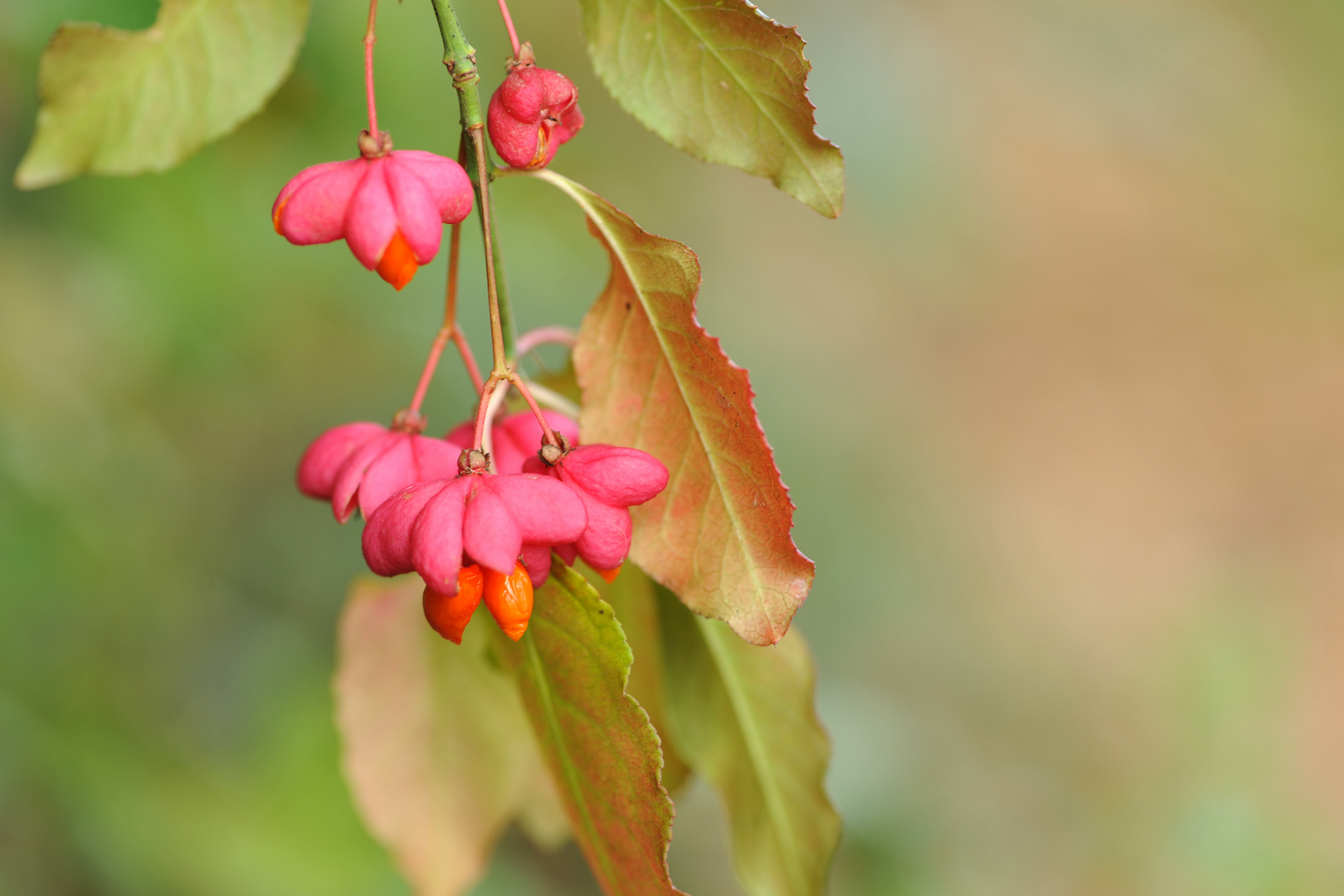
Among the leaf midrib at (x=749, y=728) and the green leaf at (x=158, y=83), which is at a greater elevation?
the green leaf at (x=158, y=83)

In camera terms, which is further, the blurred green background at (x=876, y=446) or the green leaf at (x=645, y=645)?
the blurred green background at (x=876, y=446)

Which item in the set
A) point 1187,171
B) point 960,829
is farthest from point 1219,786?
point 1187,171

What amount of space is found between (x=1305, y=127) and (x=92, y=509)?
640cm

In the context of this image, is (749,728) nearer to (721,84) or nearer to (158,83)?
(721,84)

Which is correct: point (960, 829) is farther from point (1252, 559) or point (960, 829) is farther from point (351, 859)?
point (1252, 559)

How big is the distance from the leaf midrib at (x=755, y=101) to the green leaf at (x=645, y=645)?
41 cm

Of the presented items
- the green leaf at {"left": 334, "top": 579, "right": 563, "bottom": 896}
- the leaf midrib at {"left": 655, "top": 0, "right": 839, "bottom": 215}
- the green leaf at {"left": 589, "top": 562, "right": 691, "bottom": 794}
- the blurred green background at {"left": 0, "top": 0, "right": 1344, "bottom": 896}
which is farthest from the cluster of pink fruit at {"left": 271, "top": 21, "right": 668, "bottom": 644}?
the blurred green background at {"left": 0, "top": 0, "right": 1344, "bottom": 896}

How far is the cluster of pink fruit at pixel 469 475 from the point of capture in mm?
644

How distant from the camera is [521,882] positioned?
2.25 meters

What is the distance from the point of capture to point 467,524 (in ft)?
2.10

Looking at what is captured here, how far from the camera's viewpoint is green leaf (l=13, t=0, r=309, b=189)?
2.56 ft

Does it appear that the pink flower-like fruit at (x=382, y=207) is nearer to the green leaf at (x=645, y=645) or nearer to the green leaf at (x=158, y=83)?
the green leaf at (x=158, y=83)

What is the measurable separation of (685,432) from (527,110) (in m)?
0.24

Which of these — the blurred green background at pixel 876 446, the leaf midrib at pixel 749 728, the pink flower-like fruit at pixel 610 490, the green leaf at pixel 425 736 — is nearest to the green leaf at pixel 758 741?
the leaf midrib at pixel 749 728
